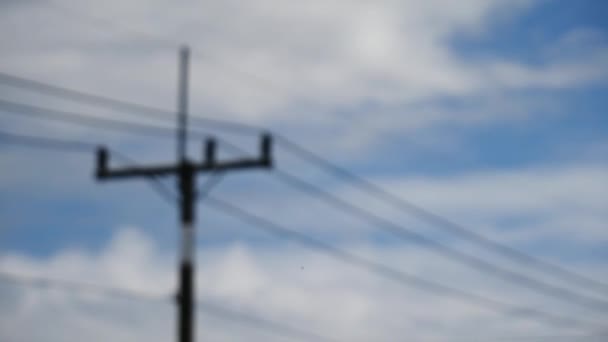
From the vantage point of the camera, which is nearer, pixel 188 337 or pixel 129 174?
pixel 188 337

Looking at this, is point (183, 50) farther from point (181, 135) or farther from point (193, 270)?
point (193, 270)

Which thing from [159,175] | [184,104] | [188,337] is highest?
[184,104]

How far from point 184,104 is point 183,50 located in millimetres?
1204

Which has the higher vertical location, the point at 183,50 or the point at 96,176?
the point at 183,50

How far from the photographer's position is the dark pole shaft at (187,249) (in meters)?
21.4

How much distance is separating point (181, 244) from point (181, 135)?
7.90 ft

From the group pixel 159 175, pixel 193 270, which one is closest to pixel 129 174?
pixel 159 175

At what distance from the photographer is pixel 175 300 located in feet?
70.9

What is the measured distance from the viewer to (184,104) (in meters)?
23.2

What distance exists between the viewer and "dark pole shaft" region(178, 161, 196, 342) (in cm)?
2141

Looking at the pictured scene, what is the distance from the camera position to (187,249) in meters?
22.1

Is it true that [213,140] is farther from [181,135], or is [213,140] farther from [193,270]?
[193,270]

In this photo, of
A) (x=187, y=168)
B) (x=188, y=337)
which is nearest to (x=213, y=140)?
(x=187, y=168)

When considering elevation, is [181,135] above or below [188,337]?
above
